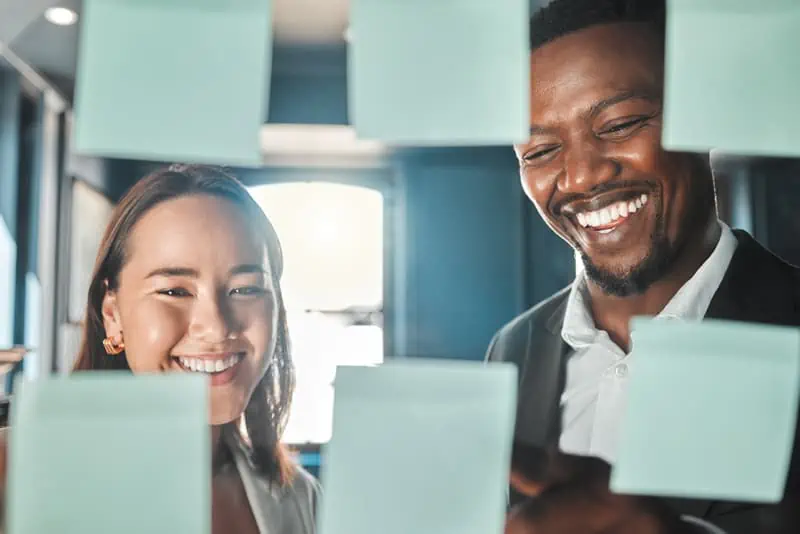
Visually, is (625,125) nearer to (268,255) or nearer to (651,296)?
(651,296)

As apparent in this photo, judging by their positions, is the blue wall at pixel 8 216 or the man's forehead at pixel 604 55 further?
the blue wall at pixel 8 216

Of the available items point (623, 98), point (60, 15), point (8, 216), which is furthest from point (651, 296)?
point (8, 216)

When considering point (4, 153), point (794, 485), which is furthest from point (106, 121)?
point (4, 153)

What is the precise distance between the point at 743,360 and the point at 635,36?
198 millimetres

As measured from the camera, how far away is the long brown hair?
400 mm

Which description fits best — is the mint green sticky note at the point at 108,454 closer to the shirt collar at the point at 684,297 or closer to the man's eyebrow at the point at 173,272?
the man's eyebrow at the point at 173,272

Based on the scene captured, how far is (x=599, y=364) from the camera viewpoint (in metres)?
0.41

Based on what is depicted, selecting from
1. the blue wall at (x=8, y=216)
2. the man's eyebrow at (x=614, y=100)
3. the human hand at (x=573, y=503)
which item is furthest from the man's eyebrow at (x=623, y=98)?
the blue wall at (x=8, y=216)

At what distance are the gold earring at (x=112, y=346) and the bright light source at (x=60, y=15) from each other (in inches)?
7.1

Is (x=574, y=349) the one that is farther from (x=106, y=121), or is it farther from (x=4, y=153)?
(x=4, y=153)

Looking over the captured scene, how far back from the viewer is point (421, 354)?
0.40 metres

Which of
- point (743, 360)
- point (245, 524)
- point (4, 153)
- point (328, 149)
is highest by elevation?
point (4, 153)

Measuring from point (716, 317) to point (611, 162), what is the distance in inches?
4.3

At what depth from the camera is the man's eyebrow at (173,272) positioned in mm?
392
